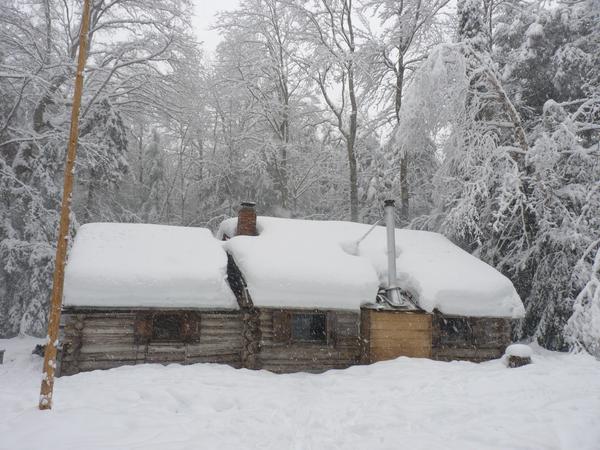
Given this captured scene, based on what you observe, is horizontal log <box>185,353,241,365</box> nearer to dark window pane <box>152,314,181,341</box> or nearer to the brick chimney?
dark window pane <box>152,314,181,341</box>

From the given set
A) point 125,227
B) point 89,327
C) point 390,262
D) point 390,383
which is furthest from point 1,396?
point 390,262

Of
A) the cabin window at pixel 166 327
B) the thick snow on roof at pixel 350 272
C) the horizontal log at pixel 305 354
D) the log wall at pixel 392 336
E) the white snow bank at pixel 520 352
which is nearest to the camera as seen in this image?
the white snow bank at pixel 520 352

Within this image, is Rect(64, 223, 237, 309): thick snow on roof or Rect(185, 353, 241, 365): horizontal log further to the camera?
Rect(185, 353, 241, 365): horizontal log

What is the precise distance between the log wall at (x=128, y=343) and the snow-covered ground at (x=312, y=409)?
0.68 meters

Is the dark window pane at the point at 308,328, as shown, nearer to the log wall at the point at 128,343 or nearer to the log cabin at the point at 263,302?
the log cabin at the point at 263,302

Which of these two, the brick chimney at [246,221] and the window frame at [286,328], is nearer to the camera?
the window frame at [286,328]

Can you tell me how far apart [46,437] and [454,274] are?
A: 10580mm

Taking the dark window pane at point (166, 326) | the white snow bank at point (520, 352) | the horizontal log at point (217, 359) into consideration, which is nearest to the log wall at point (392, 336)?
the white snow bank at point (520, 352)

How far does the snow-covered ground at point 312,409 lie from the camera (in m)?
5.58

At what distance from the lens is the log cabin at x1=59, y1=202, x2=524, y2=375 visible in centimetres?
1041

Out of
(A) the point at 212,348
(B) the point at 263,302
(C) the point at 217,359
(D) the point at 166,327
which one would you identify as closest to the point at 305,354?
(B) the point at 263,302

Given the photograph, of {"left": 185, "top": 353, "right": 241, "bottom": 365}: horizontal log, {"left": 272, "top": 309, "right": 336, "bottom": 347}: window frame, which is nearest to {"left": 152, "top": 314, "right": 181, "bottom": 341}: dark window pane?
{"left": 185, "top": 353, "right": 241, "bottom": 365}: horizontal log

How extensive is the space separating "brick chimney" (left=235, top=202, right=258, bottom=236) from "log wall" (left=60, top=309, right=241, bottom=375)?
3.00m

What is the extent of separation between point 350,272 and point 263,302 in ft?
8.49
